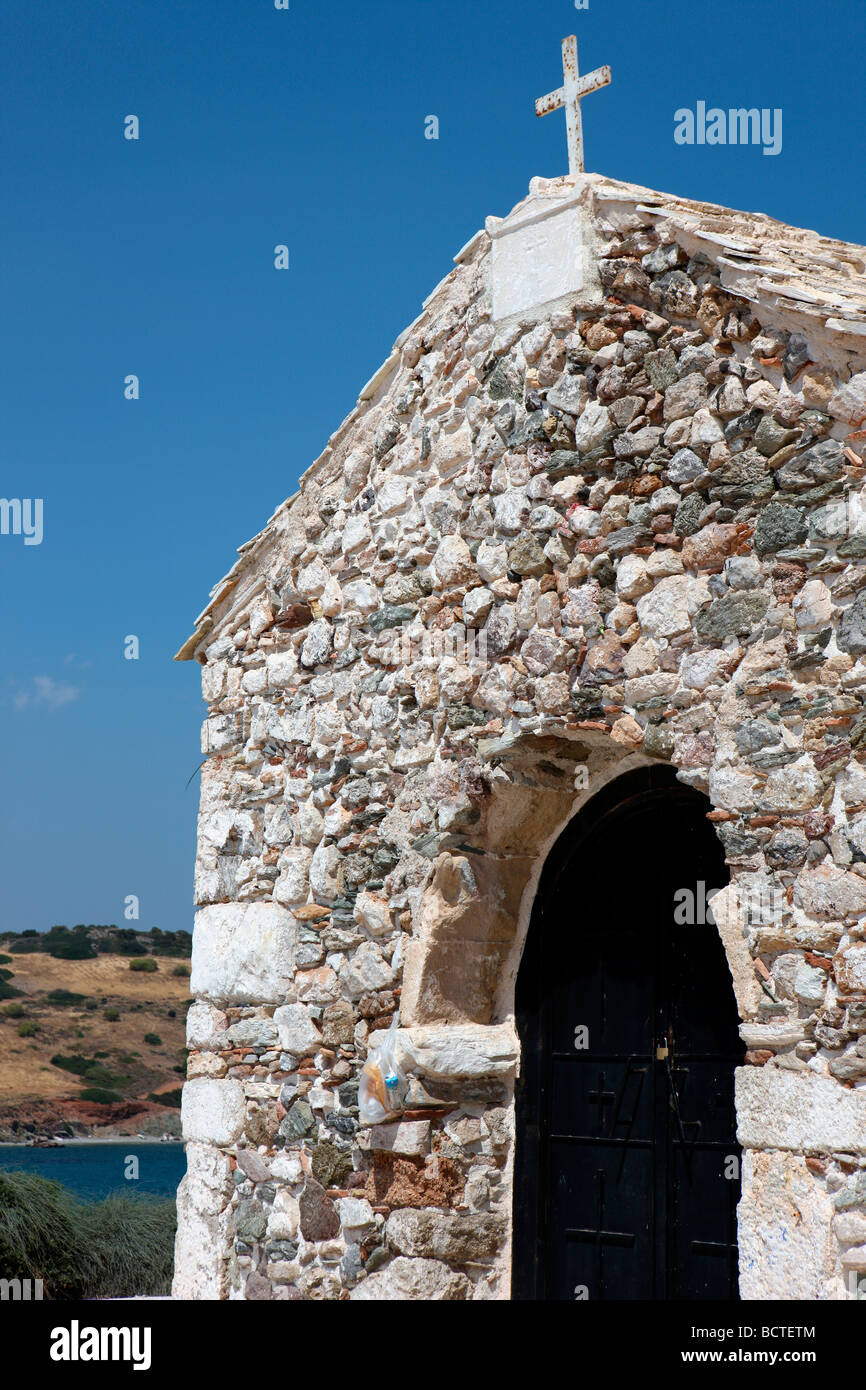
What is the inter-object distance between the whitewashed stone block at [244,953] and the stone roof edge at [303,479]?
1328 mm

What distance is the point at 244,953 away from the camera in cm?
555

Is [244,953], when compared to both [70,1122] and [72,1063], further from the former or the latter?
[72,1063]

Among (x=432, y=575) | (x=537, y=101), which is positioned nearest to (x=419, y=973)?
(x=432, y=575)

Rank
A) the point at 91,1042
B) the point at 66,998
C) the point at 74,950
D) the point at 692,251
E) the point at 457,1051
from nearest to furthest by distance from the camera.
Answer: the point at 692,251, the point at 457,1051, the point at 91,1042, the point at 66,998, the point at 74,950

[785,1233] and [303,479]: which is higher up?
[303,479]

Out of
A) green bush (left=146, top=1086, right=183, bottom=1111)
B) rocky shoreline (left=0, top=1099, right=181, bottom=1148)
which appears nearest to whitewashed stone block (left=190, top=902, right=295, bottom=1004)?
rocky shoreline (left=0, top=1099, right=181, bottom=1148)

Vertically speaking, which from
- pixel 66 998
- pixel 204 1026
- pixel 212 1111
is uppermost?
pixel 66 998

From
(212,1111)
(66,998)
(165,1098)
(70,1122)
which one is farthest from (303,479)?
(66,998)

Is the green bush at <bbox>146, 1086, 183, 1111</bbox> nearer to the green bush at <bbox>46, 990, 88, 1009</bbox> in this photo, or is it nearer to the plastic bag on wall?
the green bush at <bbox>46, 990, 88, 1009</bbox>

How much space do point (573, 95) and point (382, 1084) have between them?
3.82m

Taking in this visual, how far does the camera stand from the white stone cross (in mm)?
4941

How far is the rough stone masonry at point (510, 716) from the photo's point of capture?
3.84 metres

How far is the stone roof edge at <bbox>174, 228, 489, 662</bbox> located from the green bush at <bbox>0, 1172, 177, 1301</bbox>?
645 centimetres

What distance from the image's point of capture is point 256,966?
5.48m
